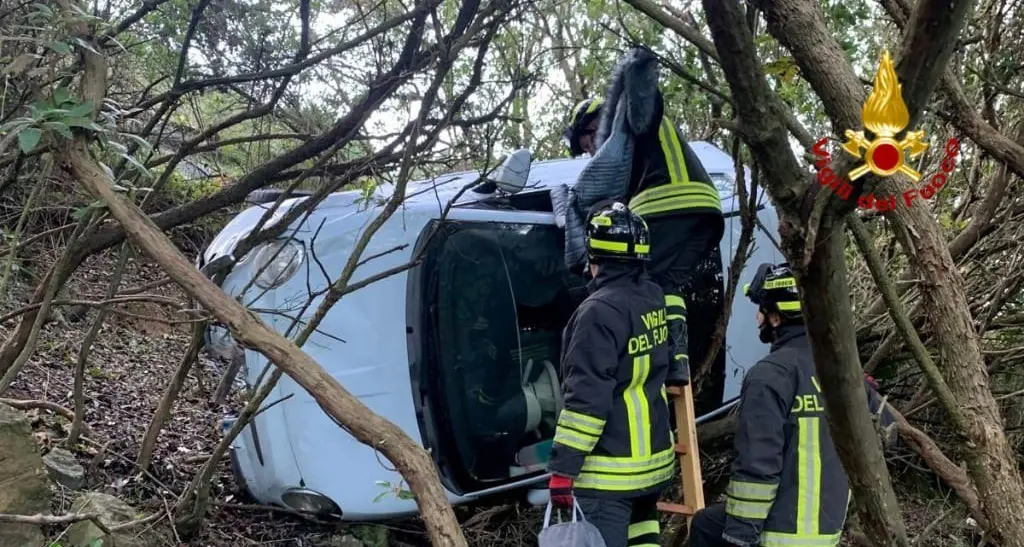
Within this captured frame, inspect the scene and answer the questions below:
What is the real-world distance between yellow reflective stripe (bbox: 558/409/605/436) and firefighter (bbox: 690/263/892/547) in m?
0.56

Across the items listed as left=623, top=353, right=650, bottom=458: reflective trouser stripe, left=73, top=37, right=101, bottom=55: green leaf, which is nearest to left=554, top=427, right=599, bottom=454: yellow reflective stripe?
left=623, top=353, right=650, bottom=458: reflective trouser stripe

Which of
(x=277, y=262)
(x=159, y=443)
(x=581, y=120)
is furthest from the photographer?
(x=159, y=443)

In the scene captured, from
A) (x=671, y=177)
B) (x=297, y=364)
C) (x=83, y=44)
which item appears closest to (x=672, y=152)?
(x=671, y=177)

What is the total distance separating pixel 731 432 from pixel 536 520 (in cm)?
110

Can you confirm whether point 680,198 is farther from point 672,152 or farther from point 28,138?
point 28,138

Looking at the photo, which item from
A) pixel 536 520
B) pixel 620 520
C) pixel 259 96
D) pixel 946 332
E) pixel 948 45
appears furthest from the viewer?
pixel 536 520

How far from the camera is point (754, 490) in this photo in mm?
3045

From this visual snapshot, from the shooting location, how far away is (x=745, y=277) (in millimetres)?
4621

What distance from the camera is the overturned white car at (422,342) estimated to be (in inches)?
141

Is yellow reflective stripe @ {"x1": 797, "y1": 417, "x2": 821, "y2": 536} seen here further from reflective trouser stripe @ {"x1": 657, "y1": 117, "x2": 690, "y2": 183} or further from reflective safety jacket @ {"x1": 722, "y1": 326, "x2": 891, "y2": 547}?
reflective trouser stripe @ {"x1": 657, "y1": 117, "x2": 690, "y2": 183}

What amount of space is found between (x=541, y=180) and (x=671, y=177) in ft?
3.80

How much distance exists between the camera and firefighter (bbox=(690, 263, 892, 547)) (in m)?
3.05

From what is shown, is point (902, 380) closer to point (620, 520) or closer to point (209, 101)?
point (620, 520)

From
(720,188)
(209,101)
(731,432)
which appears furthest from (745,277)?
(209,101)
